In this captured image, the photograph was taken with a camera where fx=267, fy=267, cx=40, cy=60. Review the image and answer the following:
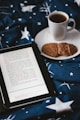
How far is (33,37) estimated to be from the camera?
37.6 inches

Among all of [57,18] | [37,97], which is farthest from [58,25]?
[37,97]

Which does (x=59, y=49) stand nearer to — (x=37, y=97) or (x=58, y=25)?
(x=58, y=25)

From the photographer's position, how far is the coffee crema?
930 millimetres

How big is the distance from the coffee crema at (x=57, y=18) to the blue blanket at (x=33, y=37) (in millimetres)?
75

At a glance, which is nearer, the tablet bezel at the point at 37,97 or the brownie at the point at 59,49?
the tablet bezel at the point at 37,97

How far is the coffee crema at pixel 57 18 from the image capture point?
93 cm

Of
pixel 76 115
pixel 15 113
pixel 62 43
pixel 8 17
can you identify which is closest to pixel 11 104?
pixel 15 113

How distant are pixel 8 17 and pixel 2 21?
0.03 metres

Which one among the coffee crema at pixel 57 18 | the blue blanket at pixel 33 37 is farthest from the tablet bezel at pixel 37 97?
the coffee crema at pixel 57 18

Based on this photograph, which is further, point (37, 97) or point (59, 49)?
point (59, 49)

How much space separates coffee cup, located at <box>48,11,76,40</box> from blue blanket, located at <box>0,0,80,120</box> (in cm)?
7

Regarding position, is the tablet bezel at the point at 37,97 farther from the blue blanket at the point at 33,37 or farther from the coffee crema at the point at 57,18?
the coffee crema at the point at 57,18

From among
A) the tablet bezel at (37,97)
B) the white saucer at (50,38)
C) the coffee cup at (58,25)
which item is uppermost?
the coffee cup at (58,25)

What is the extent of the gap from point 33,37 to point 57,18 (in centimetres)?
11
